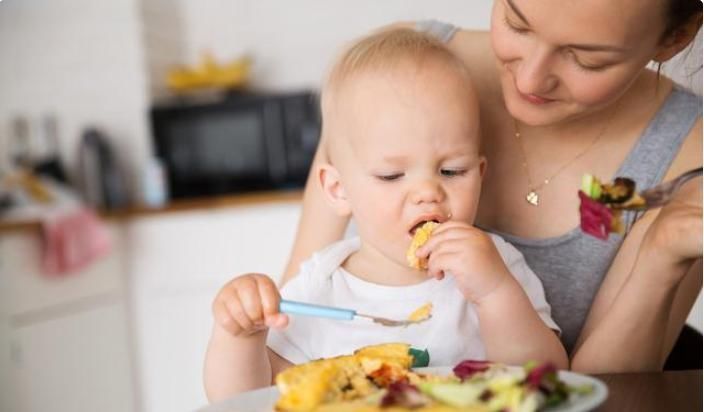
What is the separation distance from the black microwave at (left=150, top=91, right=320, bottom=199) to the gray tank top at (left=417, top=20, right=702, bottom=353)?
1287mm

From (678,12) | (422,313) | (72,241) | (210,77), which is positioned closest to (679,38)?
(678,12)

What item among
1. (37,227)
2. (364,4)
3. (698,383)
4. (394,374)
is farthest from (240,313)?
(364,4)

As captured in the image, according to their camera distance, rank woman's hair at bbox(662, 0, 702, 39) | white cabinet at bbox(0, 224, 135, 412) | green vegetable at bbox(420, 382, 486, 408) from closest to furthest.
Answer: green vegetable at bbox(420, 382, 486, 408), woman's hair at bbox(662, 0, 702, 39), white cabinet at bbox(0, 224, 135, 412)

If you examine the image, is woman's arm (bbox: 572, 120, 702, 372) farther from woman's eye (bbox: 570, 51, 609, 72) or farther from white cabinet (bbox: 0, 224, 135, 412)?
white cabinet (bbox: 0, 224, 135, 412)

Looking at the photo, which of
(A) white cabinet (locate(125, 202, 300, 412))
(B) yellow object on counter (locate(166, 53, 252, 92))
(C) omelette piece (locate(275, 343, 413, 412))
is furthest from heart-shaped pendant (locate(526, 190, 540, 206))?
(B) yellow object on counter (locate(166, 53, 252, 92))

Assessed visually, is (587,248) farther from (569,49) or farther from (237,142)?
(237,142)

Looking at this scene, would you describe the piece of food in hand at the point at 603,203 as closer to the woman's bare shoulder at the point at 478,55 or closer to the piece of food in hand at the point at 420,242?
the piece of food in hand at the point at 420,242

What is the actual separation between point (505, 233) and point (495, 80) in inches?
4.6

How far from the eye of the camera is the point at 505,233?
0.66 metres

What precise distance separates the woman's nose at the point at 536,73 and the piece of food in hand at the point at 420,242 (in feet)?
0.34

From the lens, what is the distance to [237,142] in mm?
2031

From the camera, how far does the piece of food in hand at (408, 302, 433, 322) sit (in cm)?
53

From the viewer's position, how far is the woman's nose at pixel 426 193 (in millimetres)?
509

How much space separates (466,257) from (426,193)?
52mm
